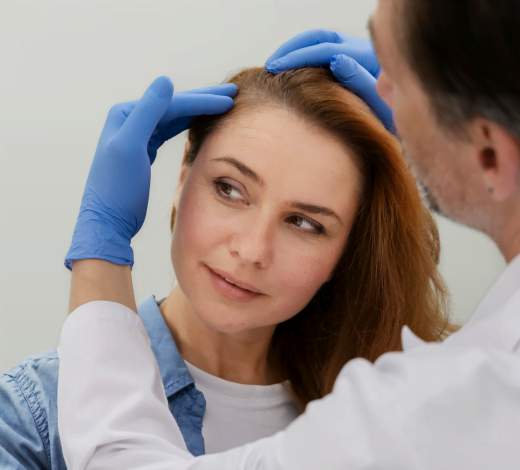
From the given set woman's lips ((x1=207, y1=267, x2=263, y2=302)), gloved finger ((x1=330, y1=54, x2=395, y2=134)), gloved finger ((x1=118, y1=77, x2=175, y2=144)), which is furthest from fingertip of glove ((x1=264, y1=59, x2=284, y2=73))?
woman's lips ((x1=207, y1=267, x2=263, y2=302))

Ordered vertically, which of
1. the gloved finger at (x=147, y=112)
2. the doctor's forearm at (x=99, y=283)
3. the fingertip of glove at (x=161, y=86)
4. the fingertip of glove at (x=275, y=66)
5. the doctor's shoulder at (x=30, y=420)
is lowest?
the doctor's shoulder at (x=30, y=420)

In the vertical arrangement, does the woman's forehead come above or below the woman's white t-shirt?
above

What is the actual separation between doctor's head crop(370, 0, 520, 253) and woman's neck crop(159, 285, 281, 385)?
2.56ft

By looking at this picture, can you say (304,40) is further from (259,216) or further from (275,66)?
(259,216)

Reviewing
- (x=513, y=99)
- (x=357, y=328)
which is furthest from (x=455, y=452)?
(x=357, y=328)

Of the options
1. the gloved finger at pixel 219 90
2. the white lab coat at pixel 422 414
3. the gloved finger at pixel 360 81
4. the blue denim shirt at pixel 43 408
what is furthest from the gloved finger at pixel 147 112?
the white lab coat at pixel 422 414

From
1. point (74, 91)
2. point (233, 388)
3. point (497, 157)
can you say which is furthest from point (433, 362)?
point (74, 91)

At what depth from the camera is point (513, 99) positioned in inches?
25.4

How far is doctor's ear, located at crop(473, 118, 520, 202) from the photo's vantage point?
2.18 ft

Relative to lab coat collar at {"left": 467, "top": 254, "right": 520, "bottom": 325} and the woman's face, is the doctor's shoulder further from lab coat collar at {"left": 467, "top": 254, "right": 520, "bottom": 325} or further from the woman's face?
lab coat collar at {"left": 467, "top": 254, "right": 520, "bottom": 325}

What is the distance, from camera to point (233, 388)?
1382mm

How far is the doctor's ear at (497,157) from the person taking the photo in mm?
666

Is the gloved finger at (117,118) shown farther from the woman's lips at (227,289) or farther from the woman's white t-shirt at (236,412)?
the woman's white t-shirt at (236,412)

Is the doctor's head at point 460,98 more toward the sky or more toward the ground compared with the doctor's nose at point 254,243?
more toward the sky
